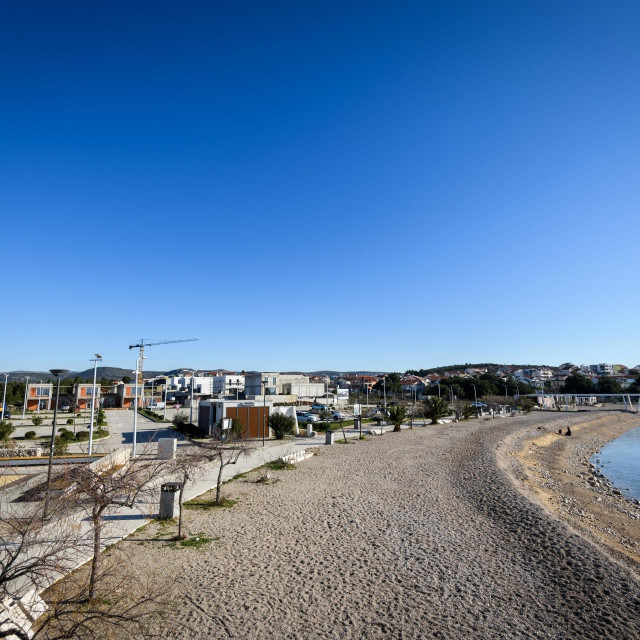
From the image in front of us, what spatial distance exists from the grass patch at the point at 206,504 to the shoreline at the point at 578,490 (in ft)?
33.3

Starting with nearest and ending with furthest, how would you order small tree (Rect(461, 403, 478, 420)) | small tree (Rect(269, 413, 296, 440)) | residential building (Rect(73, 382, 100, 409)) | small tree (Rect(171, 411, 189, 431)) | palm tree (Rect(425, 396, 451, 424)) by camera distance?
1. small tree (Rect(269, 413, 296, 440))
2. small tree (Rect(171, 411, 189, 431))
3. palm tree (Rect(425, 396, 451, 424))
4. small tree (Rect(461, 403, 478, 420))
5. residential building (Rect(73, 382, 100, 409))

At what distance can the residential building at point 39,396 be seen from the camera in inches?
2318

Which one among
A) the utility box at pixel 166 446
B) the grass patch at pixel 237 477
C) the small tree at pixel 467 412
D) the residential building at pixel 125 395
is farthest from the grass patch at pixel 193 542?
the residential building at pixel 125 395

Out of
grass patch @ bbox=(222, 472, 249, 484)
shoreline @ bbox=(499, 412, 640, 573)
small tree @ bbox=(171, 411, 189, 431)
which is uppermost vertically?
small tree @ bbox=(171, 411, 189, 431)

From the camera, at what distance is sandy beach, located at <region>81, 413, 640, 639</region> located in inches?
276

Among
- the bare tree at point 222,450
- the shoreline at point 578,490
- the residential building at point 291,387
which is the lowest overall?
the shoreline at point 578,490

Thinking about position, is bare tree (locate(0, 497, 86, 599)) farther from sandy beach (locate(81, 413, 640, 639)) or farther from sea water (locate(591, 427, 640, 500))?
sea water (locate(591, 427, 640, 500))

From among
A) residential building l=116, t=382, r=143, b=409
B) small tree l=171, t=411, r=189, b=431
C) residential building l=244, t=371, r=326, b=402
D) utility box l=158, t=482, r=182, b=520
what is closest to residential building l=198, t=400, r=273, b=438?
small tree l=171, t=411, r=189, b=431

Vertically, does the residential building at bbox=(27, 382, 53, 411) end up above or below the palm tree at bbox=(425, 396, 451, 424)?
above

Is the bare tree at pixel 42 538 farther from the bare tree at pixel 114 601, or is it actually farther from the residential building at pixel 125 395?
the residential building at pixel 125 395

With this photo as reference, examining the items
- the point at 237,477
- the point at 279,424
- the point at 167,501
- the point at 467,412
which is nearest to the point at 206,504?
the point at 167,501

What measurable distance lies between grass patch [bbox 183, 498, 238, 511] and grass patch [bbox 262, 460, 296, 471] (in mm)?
5327

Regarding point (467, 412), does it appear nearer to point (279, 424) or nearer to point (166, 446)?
point (279, 424)

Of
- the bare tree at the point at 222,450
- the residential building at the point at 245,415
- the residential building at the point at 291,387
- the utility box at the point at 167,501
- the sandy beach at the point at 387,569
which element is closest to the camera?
the sandy beach at the point at 387,569
